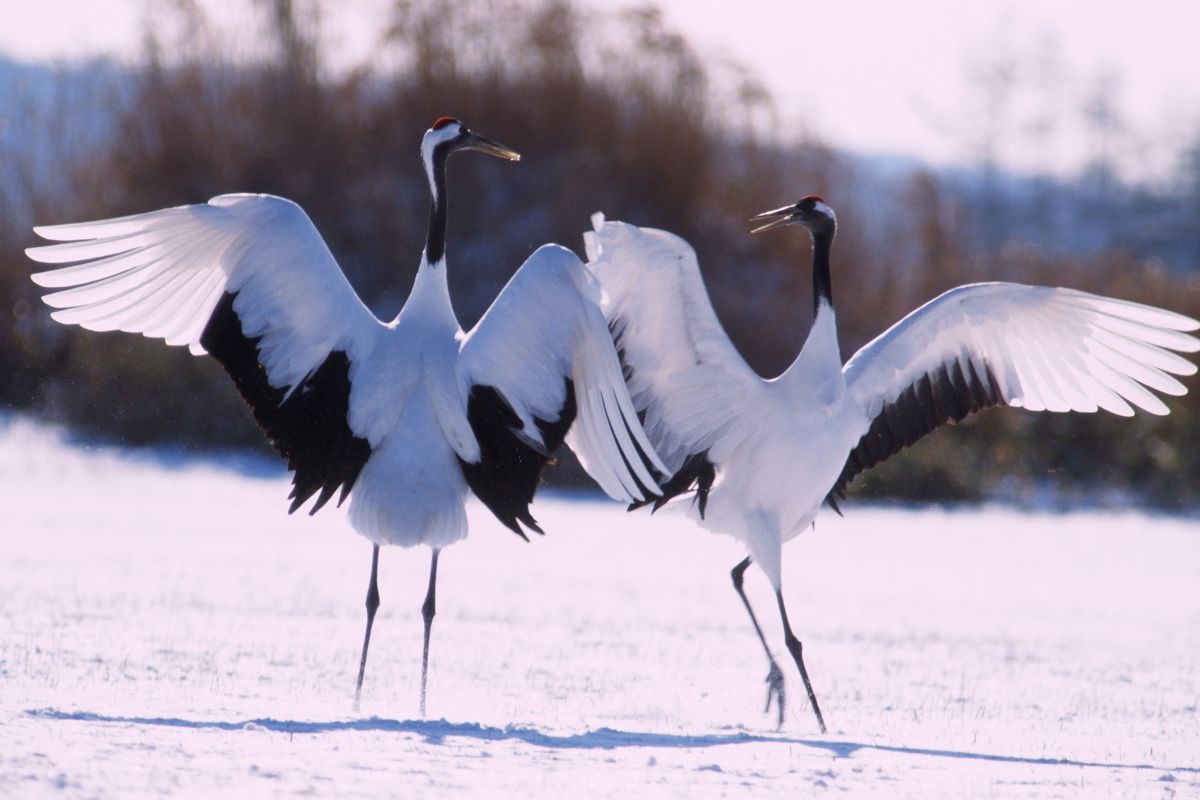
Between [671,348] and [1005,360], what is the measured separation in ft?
6.10

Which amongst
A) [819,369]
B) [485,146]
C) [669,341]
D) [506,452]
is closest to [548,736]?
[506,452]

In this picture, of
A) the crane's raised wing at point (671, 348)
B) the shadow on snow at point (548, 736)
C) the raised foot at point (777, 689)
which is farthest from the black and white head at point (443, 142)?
the shadow on snow at point (548, 736)

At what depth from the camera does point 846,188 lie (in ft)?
63.8

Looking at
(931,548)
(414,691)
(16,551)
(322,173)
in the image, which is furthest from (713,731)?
(322,173)

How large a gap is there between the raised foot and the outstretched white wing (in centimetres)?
106

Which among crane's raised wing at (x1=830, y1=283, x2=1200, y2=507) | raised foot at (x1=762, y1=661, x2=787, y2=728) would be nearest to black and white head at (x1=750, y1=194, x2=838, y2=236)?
crane's raised wing at (x1=830, y1=283, x2=1200, y2=507)

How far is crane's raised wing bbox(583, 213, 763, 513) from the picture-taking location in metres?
6.43

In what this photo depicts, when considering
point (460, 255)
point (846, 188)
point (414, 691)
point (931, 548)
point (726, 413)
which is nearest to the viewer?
point (414, 691)

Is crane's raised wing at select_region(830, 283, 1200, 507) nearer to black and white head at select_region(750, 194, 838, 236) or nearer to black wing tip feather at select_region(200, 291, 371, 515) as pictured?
black and white head at select_region(750, 194, 838, 236)

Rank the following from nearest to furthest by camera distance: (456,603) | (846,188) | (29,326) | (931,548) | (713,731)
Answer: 1. (713,731)
2. (456,603)
3. (931,548)
4. (29,326)
5. (846,188)

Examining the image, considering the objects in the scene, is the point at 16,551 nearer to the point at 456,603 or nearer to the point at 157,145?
the point at 456,603

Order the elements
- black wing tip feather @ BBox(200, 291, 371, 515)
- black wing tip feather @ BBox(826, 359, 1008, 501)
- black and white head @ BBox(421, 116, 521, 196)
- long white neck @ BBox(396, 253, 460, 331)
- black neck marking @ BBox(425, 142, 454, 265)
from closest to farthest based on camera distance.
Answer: black wing tip feather @ BBox(200, 291, 371, 515)
long white neck @ BBox(396, 253, 460, 331)
black neck marking @ BBox(425, 142, 454, 265)
black and white head @ BBox(421, 116, 521, 196)
black wing tip feather @ BBox(826, 359, 1008, 501)

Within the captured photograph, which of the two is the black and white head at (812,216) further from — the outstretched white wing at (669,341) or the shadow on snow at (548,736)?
the shadow on snow at (548,736)

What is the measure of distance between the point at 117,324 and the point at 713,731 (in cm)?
294
